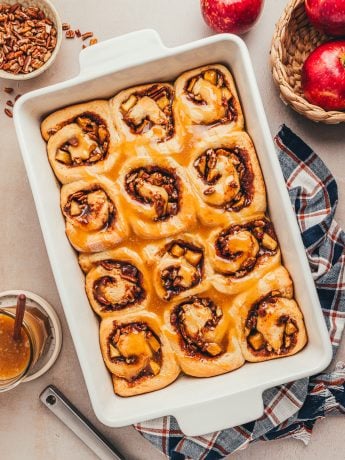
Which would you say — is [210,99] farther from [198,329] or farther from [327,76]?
[198,329]

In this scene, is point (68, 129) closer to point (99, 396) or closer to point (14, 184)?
point (14, 184)

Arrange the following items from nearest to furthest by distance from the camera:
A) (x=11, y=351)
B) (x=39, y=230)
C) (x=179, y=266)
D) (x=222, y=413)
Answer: (x=222, y=413)
(x=179, y=266)
(x=11, y=351)
(x=39, y=230)

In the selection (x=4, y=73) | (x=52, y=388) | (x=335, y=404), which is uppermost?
(x=4, y=73)

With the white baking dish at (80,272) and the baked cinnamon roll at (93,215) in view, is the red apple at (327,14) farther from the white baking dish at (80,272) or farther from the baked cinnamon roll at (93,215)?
the baked cinnamon roll at (93,215)

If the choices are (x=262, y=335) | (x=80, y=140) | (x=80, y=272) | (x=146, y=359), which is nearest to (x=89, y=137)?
(x=80, y=140)

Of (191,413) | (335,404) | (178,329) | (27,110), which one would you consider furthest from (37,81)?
(335,404)

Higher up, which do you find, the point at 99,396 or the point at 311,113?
the point at 311,113

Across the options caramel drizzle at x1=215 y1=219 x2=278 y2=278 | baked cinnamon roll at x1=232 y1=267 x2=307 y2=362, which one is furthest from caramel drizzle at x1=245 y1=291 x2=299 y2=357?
caramel drizzle at x1=215 y1=219 x2=278 y2=278
